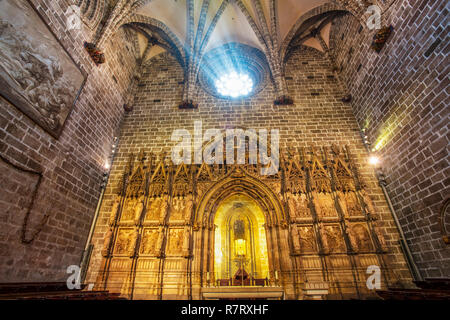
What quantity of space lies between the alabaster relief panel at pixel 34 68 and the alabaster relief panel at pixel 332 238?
878 centimetres

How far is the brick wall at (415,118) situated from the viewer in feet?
19.2

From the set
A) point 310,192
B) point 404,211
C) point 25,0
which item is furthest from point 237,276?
point 25,0

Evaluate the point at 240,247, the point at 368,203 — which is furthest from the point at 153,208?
the point at 368,203

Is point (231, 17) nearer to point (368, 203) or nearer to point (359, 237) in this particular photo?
point (368, 203)

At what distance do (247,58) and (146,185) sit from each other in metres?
8.66

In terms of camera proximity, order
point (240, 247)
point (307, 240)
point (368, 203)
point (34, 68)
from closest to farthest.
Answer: point (34, 68), point (307, 240), point (368, 203), point (240, 247)

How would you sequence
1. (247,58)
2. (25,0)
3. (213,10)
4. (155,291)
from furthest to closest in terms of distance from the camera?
(247,58) < (213,10) < (155,291) < (25,0)

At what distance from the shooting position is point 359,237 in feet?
23.2

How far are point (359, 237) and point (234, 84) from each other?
29.5 feet

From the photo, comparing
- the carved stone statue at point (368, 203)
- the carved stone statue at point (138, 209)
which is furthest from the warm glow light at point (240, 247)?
the carved stone statue at point (368, 203)

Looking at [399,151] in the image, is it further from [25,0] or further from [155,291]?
[25,0]

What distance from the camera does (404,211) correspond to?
7137 millimetres

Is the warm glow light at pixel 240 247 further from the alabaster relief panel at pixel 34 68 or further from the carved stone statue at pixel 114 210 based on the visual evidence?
the alabaster relief panel at pixel 34 68

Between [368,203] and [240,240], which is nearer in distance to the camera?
[368,203]
